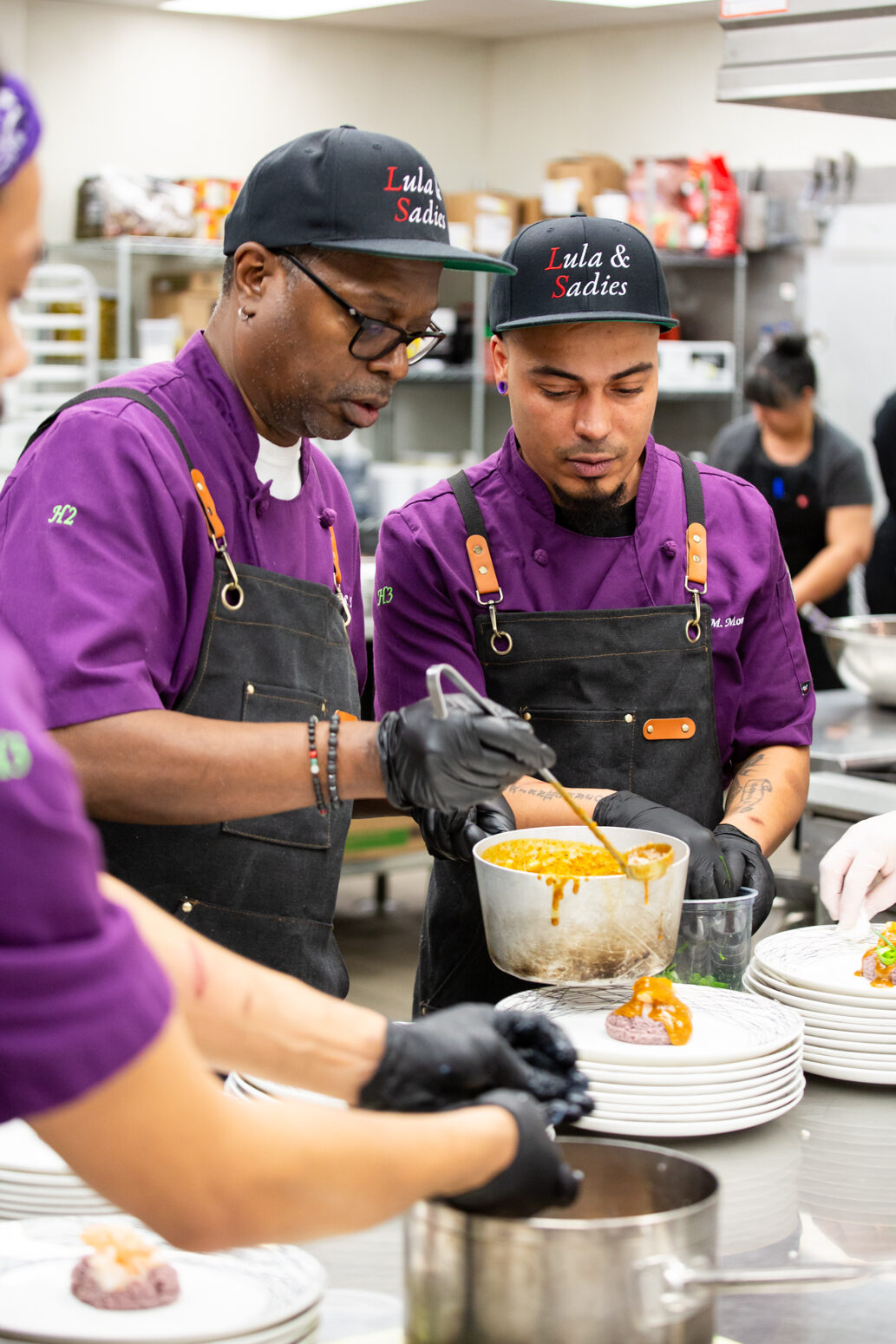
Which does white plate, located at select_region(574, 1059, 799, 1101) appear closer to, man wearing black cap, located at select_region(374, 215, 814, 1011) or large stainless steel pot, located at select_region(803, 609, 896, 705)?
man wearing black cap, located at select_region(374, 215, 814, 1011)

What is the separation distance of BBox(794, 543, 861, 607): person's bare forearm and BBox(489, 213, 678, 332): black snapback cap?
10.9ft

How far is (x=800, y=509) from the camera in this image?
5539mm

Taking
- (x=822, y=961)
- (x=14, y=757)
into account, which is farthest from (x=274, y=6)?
(x=14, y=757)

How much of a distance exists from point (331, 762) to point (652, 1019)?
1.47 ft

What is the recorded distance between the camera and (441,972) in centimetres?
222

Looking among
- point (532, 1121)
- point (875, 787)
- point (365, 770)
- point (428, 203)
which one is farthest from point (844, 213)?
point (532, 1121)

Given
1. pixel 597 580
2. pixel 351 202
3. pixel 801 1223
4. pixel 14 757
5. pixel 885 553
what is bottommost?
pixel 885 553

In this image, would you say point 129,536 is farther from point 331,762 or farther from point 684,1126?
point 684,1126

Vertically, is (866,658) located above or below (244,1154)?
below

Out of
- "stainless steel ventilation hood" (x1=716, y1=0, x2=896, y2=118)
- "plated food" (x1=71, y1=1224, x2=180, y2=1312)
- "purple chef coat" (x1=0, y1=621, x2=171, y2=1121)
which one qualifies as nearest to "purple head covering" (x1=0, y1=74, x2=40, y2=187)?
"purple chef coat" (x1=0, y1=621, x2=171, y2=1121)

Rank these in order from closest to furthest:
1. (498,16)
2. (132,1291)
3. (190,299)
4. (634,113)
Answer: (132,1291), (190,299), (498,16), (634,113)

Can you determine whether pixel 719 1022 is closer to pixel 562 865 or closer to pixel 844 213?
pixel 562 865

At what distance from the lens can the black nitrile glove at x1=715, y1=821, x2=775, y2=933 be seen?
6.17 feet

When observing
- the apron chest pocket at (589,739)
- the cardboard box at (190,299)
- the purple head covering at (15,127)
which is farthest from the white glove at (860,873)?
the cardboard box at (190,299)
